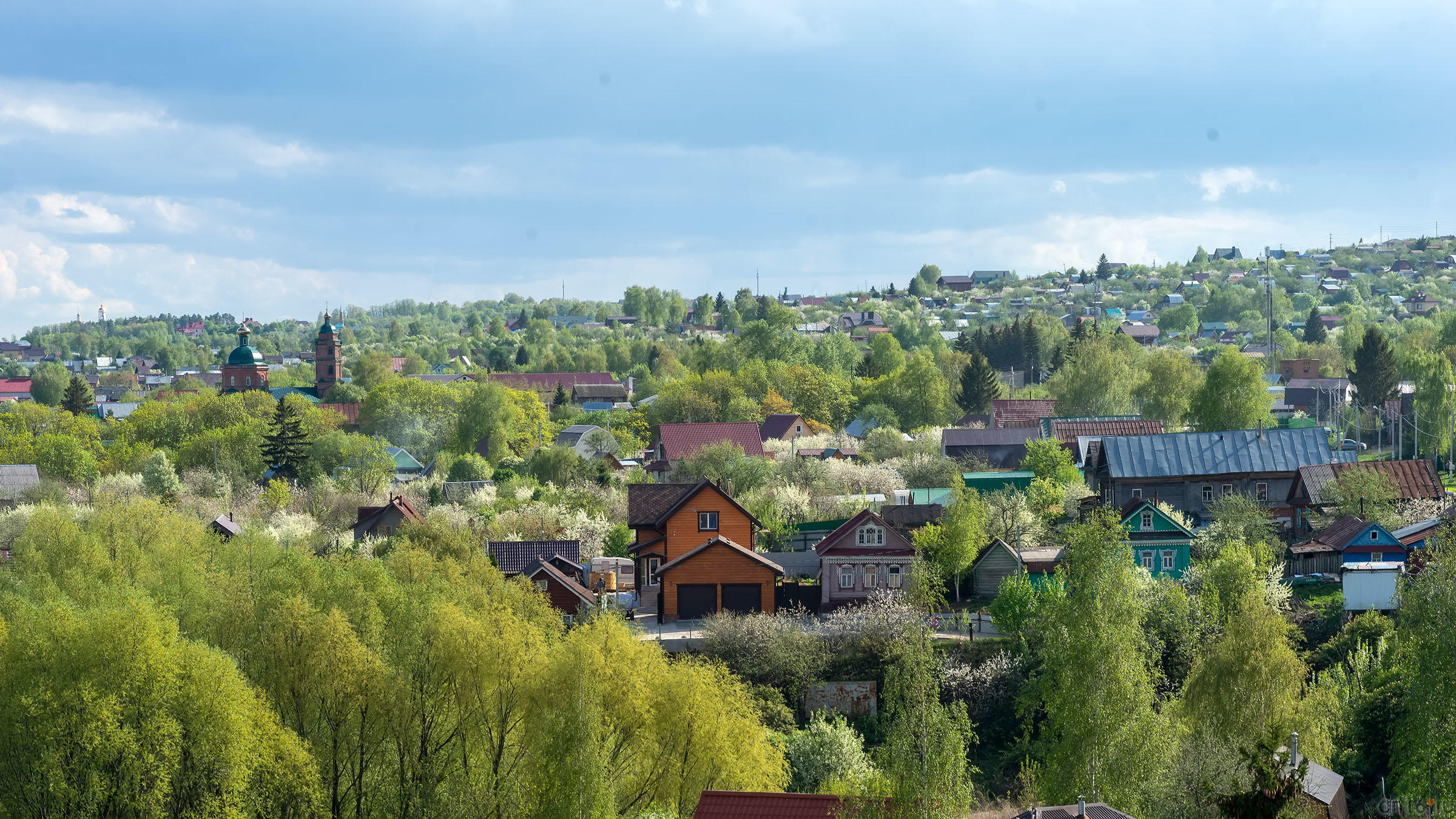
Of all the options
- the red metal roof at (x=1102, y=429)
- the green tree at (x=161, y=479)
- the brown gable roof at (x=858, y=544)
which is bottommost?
the green tree at (x=161, y=479)

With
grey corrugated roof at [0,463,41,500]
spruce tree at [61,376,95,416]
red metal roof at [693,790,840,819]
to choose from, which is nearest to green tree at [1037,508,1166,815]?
red metal roof at [693,790,840,819]

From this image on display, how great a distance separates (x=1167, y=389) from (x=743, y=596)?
42.2 meters

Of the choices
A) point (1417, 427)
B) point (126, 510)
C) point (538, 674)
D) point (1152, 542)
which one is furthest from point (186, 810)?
point (1417, 427)

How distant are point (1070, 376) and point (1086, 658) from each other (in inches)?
2184

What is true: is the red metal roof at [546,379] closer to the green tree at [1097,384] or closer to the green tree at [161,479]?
the green tree at [1097,384]

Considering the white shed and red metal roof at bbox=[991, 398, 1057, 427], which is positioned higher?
red metal roof at bbox=[991, 398, 1057, 427]

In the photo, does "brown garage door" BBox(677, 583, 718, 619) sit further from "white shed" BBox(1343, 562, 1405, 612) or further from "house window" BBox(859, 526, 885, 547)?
"white shed" BBox(1343, 562, 1405, 612)

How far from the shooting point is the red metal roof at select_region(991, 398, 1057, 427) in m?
79.9

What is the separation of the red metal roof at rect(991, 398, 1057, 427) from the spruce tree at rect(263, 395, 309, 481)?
38257mm

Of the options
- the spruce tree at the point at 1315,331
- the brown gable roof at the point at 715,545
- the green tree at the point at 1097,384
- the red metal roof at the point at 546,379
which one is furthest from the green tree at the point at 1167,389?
the spruce tree at the point at 1315,331

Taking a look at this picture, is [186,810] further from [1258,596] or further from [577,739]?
[1258,596]

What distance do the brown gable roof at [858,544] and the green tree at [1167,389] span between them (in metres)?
34.7

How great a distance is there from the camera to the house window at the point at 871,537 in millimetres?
43844

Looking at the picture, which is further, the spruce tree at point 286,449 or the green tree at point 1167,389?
the green tree at point 1167,389
